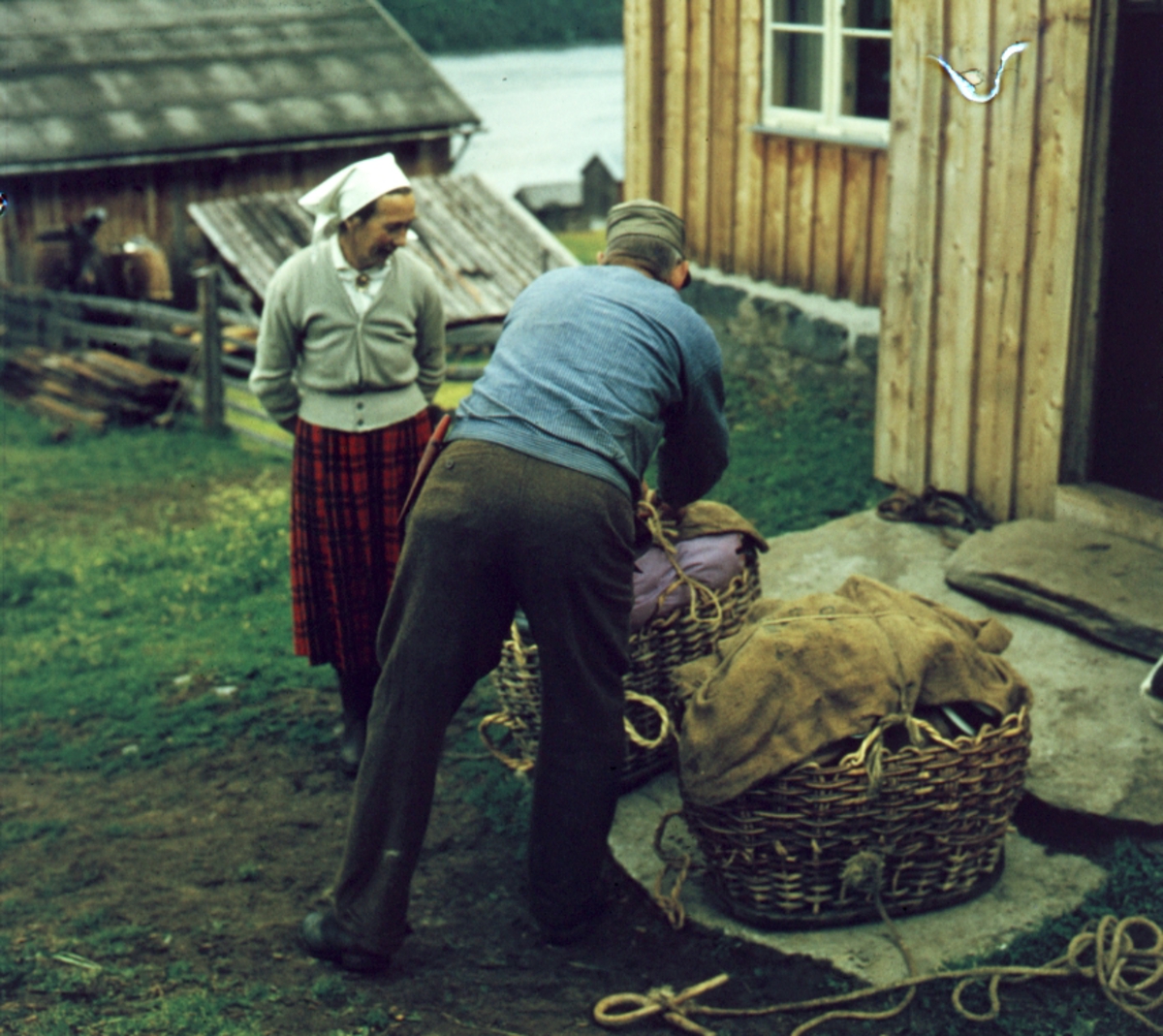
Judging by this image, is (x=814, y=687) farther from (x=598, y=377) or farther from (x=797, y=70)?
(x=797, y=70)

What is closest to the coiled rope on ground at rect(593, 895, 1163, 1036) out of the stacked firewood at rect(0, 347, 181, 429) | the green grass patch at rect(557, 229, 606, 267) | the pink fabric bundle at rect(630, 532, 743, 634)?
the pink fabric bundle at rect(630, 532, 743, 634)

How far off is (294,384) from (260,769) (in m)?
1.47

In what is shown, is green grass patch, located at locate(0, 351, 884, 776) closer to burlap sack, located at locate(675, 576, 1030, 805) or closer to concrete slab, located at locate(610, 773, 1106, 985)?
concrete slab, located at locate(610, 773, 1106, 985)

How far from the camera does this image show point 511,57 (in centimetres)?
4703

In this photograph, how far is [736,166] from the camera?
9.47 m

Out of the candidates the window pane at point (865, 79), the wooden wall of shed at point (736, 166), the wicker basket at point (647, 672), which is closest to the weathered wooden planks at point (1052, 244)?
the wicker basket at point (647, 672)

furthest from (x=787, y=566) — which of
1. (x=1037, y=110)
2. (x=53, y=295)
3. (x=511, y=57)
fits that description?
(x=511, y=57)

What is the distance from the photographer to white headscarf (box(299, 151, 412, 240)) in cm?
470

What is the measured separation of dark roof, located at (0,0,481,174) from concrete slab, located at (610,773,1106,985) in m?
15.3

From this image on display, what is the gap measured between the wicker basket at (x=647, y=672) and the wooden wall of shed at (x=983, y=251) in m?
1.70

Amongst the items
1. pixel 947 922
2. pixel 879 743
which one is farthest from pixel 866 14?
pixel 947 922

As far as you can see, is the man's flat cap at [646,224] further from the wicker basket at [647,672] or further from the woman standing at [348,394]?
the wicker basket at [647,672]

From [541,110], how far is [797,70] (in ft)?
93.2

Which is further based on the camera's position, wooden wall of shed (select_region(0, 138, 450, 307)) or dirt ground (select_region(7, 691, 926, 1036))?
wooden wall of shed (select_region(0, 138, 450, 307))
